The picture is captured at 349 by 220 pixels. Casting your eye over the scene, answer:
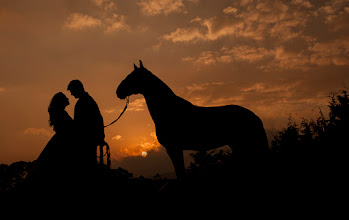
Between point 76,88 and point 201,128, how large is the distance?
3.09 meters

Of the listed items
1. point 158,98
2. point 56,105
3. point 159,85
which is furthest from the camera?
point 159,85

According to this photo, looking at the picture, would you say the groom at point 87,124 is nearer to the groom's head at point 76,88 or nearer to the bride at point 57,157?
the groom's head at point 76,88

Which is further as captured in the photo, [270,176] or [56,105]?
[56,105]

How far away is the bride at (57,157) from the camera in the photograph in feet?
15.8

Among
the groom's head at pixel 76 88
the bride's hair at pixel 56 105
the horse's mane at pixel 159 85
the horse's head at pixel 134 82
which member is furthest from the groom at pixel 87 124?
the horse's mane at pixel 159 85

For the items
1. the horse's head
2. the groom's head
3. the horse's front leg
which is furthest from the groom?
the horse's front leg

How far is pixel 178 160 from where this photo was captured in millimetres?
5680

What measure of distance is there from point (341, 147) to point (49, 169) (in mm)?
6555

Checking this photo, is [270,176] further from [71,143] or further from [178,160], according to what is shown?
[71,143]

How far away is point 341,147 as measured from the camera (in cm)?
555

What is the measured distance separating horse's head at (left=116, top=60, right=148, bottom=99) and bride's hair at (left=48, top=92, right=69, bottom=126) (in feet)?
5.16

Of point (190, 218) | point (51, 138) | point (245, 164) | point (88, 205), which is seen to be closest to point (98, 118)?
point (51, 138)

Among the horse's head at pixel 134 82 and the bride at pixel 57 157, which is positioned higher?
the horse's head at pixel 134 82

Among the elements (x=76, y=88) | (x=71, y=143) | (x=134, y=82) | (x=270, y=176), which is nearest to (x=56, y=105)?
(x=76, y=88)
